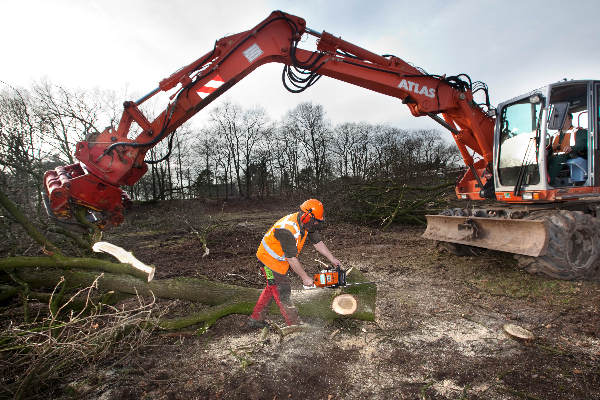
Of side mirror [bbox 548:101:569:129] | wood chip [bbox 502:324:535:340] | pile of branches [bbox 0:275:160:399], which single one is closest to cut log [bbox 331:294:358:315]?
wood chip [bbox 502:324:535:340]

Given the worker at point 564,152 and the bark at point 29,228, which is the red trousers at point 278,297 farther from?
the worker at point 564,152

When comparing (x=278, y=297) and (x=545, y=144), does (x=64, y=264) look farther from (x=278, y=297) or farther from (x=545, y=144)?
(x=545, y=144)

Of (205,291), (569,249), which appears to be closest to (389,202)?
(569,249)

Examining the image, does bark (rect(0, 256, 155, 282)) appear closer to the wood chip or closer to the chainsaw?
the chainsaw

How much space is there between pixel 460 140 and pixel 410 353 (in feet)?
14.2

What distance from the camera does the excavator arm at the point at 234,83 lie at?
3.83m

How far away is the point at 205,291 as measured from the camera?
12.4 feet

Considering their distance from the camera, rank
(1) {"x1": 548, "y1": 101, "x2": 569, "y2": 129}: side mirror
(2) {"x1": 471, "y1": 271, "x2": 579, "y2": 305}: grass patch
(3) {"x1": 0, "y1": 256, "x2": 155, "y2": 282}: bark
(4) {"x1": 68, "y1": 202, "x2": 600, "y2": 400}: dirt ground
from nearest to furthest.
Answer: (4) {"x1": 68, "y1": 202, "x2": 600, "y2": 400}: dirt ground, (3) {"x1": 0, "y1": 256, "x2": 155, "y2": 282}: bark, (2) {"x1": 471, "y1": 271, "x2": 579, "y2": 305}: grass patch, (1) {"x1": 548, "y1": 101, "x2": 569, "y2": 129}: side mirror

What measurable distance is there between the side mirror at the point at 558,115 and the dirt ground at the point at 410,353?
88.2 inches

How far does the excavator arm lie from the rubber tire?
1603 millimetres

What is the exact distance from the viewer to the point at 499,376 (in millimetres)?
2568

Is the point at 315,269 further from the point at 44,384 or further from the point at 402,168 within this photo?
the point at 402,168

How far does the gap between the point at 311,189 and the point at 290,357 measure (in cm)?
1095

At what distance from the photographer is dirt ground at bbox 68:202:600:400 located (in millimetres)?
2529
